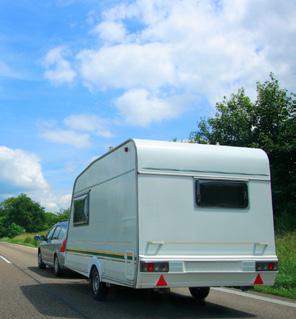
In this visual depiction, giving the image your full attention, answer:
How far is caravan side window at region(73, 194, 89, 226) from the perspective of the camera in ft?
37.4

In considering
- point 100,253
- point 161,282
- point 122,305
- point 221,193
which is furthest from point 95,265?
point 221,193

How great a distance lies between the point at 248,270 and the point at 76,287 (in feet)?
18.2

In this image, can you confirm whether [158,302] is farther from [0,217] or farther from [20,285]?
[0,217]

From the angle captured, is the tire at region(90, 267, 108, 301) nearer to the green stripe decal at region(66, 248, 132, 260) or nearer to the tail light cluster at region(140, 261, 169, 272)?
the green stripe decal at region(66, 248, 132, 260)

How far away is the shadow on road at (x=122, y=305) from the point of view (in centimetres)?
875

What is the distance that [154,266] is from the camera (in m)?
8.09

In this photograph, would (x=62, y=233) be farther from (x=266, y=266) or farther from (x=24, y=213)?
(x=24, y=213)

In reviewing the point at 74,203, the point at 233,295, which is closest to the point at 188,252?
the point at 233,295

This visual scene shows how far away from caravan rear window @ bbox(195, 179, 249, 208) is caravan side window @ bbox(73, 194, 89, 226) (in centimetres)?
342

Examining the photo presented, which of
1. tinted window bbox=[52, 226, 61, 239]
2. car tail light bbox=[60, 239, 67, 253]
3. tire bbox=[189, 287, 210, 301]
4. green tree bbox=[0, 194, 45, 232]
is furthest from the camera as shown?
green tree bbox=[0, 194, 45, 232]

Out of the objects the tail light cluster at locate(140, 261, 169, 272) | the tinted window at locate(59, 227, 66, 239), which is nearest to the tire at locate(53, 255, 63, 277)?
the tinted window at locate(59, 227, 66, 239)

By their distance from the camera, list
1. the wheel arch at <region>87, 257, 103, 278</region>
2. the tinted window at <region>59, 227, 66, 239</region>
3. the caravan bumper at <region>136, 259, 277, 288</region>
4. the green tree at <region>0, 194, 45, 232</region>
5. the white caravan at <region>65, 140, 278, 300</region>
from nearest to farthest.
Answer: the caravan bumper at <region>136, 259, 277, 288</region> → the white caravan at <region>65, 140, 278, 300</region> → the wheel arch at <region>87, 257, 103, 278</region> → the tinted window at <region>59, 227, 66, 239</region> → the green tree at <region>0, 194, 45, 232</region>

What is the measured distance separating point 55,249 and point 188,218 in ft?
26.1

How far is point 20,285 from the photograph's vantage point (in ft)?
42.1
